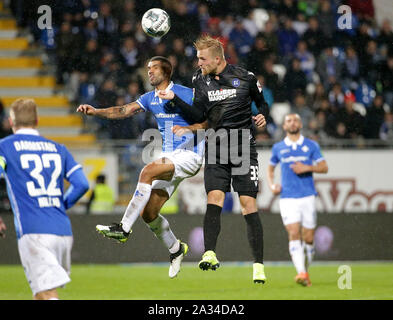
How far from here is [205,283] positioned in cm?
1162

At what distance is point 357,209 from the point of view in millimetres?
15203

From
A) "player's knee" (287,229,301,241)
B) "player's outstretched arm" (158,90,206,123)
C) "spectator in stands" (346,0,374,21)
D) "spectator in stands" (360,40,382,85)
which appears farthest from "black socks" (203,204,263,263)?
"spectator in stands" (346,0,374,21)

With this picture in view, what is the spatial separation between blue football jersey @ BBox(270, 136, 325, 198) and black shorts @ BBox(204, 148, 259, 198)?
3106mm

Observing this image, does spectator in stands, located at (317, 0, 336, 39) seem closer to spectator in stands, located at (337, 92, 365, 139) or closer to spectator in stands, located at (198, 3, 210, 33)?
spectator in stands, located at (337, 92, 365, 139)

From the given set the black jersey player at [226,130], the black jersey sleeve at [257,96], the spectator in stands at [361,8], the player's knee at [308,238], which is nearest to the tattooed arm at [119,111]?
the black jersey player at [226,130]

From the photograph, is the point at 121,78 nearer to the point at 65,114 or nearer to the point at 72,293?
the point at 65,114

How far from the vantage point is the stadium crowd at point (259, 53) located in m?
15.5

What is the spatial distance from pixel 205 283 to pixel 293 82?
18.4ft

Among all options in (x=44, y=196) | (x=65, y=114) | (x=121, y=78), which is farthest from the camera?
(x=65, y=114)

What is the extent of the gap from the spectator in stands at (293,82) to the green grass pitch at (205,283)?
332 centimetres

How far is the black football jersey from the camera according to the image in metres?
8.38

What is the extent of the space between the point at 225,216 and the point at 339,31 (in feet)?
17.2
